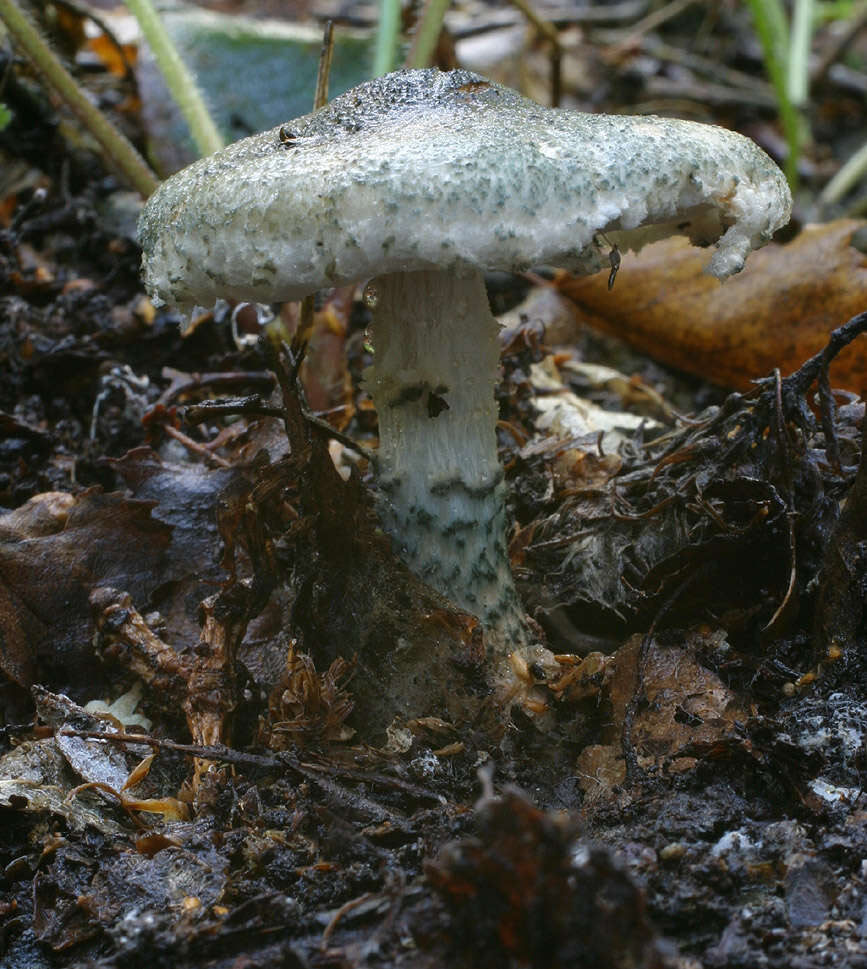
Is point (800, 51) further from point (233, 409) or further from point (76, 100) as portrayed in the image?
point (233, 409)

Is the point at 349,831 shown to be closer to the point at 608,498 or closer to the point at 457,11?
Result: the point at 608,498

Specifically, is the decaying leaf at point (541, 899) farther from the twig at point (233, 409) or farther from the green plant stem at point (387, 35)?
the green plant stem at point (387, 35)

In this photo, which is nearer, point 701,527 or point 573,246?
point 573,246

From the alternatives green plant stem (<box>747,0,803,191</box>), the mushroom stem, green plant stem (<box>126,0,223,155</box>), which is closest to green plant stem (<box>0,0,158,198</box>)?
green plant stem (<box>126,0,223,155</box>)

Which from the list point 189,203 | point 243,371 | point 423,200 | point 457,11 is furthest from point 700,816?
point 457,11

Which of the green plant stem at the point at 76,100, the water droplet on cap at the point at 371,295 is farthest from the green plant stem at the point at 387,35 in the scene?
the water droplet on cap at the point at 371,295

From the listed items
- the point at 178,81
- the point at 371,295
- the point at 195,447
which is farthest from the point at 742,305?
the point at 178,81

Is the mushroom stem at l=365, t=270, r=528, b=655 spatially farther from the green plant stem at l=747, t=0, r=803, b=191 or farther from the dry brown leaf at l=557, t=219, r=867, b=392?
the green plant stem at l=747, t=0, r=803, b=191
